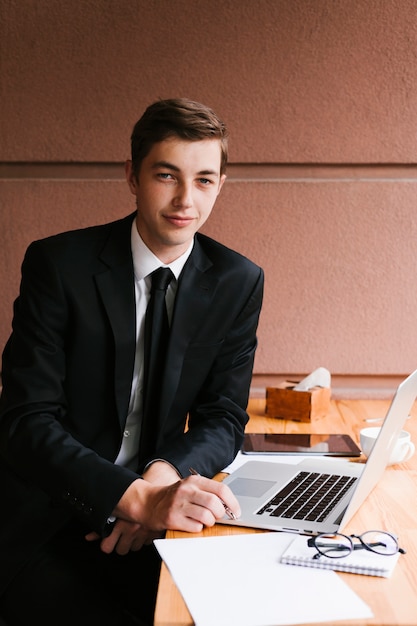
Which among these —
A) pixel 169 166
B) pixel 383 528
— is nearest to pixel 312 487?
pixel 383 528

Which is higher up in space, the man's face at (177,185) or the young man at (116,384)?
the man's face at (177,185)

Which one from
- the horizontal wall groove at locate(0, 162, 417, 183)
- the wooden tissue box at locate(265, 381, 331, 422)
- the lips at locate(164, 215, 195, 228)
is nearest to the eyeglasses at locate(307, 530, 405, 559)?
the lips at locate(164, 215, 195, 228)

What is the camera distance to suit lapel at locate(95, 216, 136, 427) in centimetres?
174

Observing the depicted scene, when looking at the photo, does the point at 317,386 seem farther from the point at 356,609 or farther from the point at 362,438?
the point at 356,609

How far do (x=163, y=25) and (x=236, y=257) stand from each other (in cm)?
89

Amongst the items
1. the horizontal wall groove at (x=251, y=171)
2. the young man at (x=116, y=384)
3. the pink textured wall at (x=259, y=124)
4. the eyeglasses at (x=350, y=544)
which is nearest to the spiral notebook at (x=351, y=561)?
the eyeglasses at (x=350, y=544)

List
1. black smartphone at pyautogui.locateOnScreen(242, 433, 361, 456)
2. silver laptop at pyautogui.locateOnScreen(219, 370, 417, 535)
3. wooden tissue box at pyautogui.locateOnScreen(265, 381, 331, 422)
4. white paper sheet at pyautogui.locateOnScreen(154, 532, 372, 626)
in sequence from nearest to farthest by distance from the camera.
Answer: white paper sheet at pyautogui.locateOnScreen(154, 532, 372, 626), silver laptop at pyautogui.locateOnScreen(219, 370, 417, 535), black smartphone at pyautogui.locateOnScreen(242, 433, 361, 456), wooden tissue box at pyautogui.locateOnScreen(265, 381, 331, 422)

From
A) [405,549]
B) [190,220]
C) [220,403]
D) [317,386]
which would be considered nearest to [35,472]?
[220,403]

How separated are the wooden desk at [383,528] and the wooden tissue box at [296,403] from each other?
39 millimetres

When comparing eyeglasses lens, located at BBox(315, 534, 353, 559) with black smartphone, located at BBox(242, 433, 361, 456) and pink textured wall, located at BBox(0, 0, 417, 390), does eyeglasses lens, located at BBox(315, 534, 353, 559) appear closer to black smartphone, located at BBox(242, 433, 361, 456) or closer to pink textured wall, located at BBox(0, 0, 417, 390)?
black smartphone, located at BBox(242, 433, 361, 456)

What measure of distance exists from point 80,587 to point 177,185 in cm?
88

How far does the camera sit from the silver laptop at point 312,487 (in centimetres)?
130

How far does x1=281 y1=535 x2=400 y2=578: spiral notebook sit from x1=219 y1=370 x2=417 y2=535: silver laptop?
0.08 metres

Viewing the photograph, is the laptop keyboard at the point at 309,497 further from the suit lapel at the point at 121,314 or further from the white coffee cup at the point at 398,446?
the suit lapel at the point at 121,314
